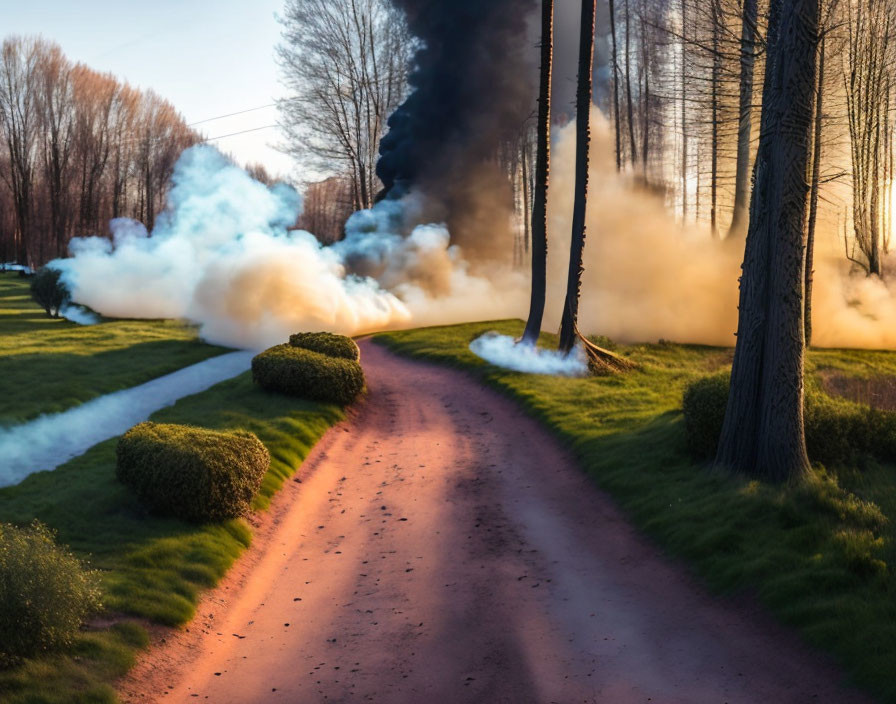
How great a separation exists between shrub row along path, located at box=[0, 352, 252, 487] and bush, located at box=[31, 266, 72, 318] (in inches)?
552

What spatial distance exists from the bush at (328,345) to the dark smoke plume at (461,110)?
690 inches

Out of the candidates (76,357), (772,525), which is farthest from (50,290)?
(772,525)

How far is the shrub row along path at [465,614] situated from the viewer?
20.3ft

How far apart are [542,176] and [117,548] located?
631 inches

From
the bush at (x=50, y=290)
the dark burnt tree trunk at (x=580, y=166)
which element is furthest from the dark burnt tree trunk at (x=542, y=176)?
the bush at (x=50, y=290)

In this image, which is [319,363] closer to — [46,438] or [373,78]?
[46,438]

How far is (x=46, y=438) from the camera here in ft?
45.1

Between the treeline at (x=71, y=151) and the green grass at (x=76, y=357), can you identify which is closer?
the green grass at (x=76, y=357)

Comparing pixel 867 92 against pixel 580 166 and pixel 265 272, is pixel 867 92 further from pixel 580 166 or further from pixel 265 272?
pixel 265 272

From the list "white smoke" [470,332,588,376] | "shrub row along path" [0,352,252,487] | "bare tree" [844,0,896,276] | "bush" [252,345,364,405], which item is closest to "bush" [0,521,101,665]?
"shrub row along path" [0,352,252,487]

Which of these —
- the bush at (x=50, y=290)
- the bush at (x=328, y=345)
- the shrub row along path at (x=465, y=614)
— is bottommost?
the shrub row along path at (x=465, y=614)

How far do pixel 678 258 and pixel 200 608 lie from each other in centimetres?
2644

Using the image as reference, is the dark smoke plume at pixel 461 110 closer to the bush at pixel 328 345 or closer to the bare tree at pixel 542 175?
the bare tree at pixel 542 175

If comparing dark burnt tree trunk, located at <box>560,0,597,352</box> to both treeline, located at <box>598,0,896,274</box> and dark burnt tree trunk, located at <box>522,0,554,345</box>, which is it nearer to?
dark burnt tree trunk, located at <box>522,0,554,345</box>
